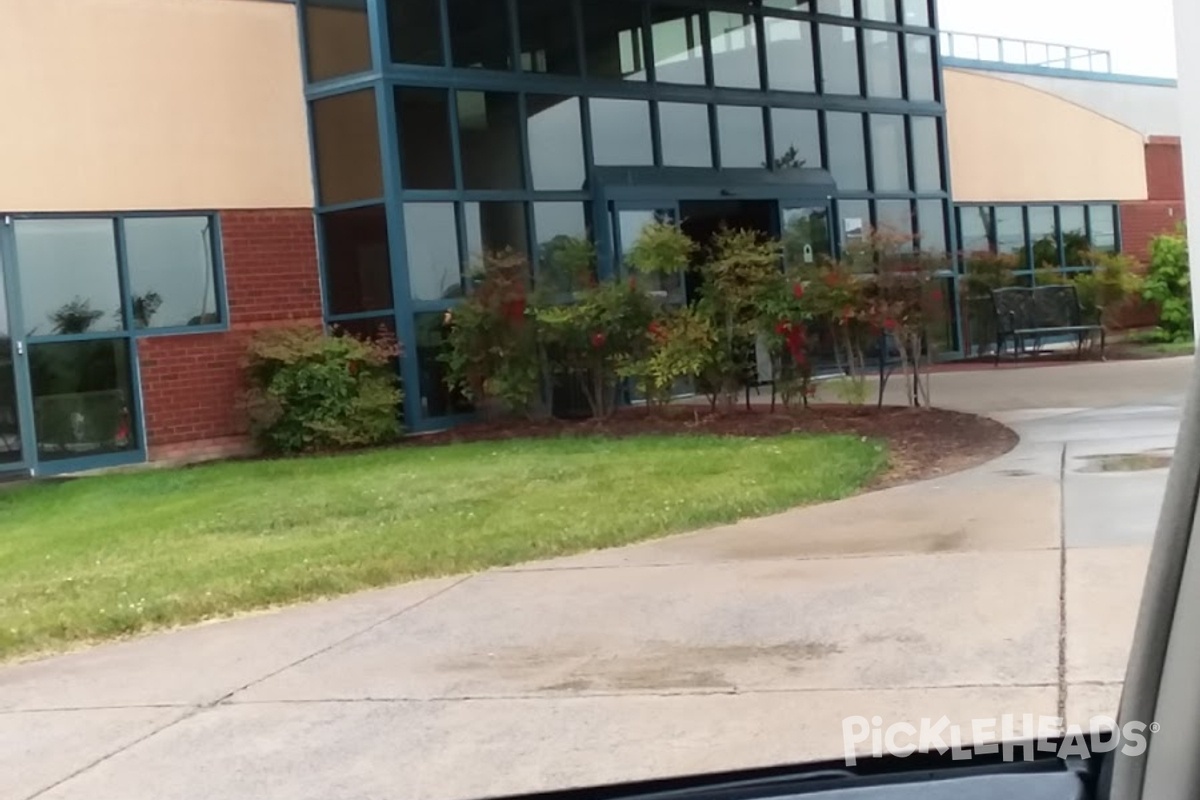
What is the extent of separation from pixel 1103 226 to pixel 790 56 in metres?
8.30

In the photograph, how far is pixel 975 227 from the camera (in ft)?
72.6

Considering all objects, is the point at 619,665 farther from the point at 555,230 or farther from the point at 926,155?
the point at 926,155

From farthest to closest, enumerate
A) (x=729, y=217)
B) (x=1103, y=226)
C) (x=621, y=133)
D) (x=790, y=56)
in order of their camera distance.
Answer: (x=1103, y=226) < (x=790, y=56) < (x=729, y=217) < (x=621, y=133)

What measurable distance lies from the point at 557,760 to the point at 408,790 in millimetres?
448

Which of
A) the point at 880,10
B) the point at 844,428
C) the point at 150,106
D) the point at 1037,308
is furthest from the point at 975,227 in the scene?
the point at 150,106

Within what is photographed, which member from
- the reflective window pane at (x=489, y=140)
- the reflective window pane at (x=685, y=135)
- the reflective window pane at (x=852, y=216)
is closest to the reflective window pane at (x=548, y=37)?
the reflective window pane at (x=489, y=140)

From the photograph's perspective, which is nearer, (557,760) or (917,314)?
(557,760)

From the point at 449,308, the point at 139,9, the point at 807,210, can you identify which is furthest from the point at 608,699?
the point at 807,210

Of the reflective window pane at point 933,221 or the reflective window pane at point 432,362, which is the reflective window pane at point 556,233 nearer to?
the reflective window pane at point 432,362

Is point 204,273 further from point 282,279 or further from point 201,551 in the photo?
point 201,551

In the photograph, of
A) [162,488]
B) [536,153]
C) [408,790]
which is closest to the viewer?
[408,790]

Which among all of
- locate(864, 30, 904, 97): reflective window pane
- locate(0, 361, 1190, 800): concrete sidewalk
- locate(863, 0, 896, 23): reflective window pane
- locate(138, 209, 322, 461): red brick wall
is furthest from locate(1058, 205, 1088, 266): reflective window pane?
locate(0, 361, 1190, 800): concrete sidewalk

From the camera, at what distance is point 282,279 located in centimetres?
1483

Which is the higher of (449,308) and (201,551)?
(449,308)
